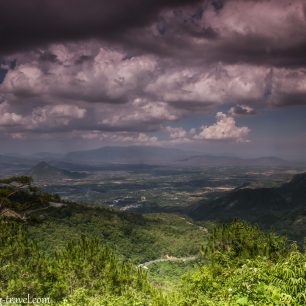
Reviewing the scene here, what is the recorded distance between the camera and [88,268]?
5062 centimetres

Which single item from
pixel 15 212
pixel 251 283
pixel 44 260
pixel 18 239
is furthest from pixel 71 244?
pixel 251 283

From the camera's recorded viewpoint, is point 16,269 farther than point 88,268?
No

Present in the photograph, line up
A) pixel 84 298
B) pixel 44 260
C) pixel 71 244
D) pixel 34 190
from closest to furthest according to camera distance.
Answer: pixel 84 298
pixel 34 190
pixel 44 260
pixel 71 244

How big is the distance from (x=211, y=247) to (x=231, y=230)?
15.1 ft

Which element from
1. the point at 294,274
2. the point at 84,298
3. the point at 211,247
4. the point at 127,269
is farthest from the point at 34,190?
the point at 211,247

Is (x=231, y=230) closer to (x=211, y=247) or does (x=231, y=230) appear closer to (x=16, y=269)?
(x=211, y=247)

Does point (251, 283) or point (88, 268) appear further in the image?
point (88, 268)

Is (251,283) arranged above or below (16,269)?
above

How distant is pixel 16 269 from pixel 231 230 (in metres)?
35.8

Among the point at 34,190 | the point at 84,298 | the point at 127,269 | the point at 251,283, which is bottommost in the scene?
the point at 127,269

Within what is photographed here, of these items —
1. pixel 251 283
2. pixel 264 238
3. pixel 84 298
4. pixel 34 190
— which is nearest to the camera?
pixel 251 283

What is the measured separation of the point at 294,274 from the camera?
582 inches

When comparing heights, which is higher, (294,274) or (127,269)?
(294,274)

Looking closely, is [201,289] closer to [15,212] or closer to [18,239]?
[15,212]
